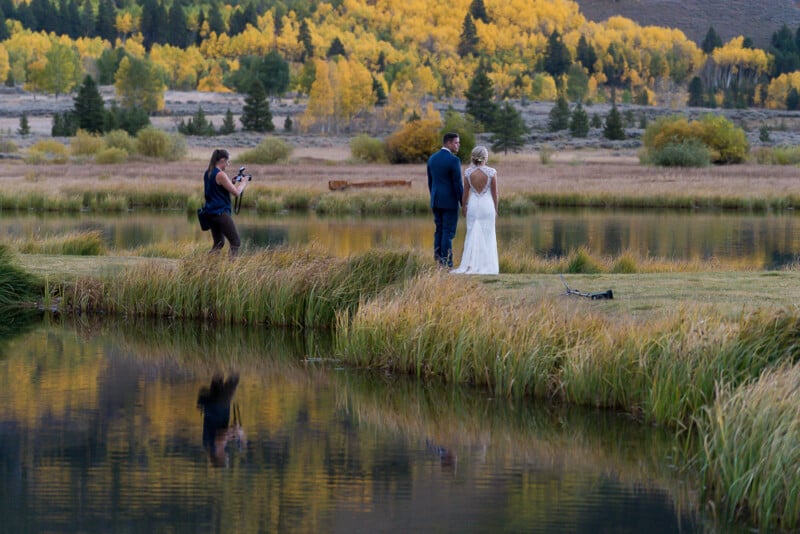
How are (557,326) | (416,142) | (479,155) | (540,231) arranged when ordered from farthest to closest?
(416,142)
(540,231)
(479,155)
(557,326)

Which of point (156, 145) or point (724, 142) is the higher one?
point (724, 142)

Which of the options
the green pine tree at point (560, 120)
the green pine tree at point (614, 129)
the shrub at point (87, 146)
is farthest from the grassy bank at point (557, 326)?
the green pine tree at point (560, 120)

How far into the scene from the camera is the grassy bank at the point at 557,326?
884 centimetres

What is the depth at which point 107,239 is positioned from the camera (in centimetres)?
3102

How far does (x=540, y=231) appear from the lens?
120ft

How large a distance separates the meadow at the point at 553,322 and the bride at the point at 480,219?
456mm

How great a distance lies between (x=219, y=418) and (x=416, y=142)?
2510 inches

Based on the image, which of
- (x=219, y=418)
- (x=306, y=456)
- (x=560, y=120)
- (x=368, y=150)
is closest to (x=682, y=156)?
(x=368, y=150)

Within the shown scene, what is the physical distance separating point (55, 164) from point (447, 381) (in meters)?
58.0

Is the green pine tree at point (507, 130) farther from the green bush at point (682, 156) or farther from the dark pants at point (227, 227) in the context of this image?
the dark pants at point (227, 227)

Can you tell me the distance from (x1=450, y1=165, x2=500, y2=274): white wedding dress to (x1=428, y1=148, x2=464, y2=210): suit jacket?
415 mm

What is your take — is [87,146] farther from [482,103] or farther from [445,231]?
[445,231]

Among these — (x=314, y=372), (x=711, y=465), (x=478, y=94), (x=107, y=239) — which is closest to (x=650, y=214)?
(x=107, y=239)

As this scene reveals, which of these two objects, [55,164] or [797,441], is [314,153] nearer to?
[55,164]
